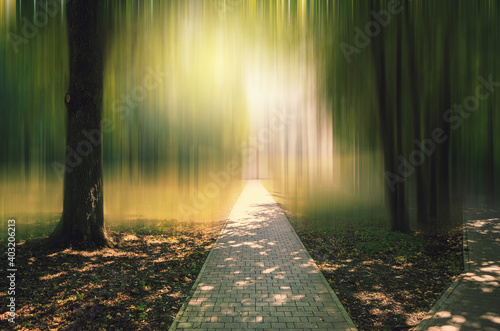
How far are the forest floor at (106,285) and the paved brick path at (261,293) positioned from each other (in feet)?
1.12

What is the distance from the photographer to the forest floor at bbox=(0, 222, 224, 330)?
3.70m

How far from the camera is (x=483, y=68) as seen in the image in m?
9.99

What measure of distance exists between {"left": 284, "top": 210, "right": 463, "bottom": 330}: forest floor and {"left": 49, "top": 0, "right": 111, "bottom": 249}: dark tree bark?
17.0ft

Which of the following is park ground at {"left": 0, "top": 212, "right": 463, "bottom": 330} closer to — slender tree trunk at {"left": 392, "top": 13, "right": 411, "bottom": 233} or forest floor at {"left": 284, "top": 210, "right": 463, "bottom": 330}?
forest floor at {"left": 284, "top": 210, "right": 463, "bottom": 330}

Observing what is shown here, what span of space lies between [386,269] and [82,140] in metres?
7.10

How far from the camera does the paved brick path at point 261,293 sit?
12.0ft

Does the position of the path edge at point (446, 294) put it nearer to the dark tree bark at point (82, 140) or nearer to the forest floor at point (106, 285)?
the forest floor at point (106, 285)

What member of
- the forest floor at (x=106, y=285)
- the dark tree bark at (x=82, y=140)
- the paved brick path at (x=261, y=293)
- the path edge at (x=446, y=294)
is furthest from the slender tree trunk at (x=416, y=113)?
the dark tree bark at (x=82, y=140)

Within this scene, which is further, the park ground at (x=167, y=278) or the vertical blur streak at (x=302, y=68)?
the vertical blur streak at (x=302, y=68)

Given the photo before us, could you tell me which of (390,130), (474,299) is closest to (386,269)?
(474,299)

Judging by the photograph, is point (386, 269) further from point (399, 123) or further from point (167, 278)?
point (399, 123)

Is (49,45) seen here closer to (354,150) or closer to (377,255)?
(377,255)

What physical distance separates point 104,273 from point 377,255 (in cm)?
585

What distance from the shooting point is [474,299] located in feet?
14.1
